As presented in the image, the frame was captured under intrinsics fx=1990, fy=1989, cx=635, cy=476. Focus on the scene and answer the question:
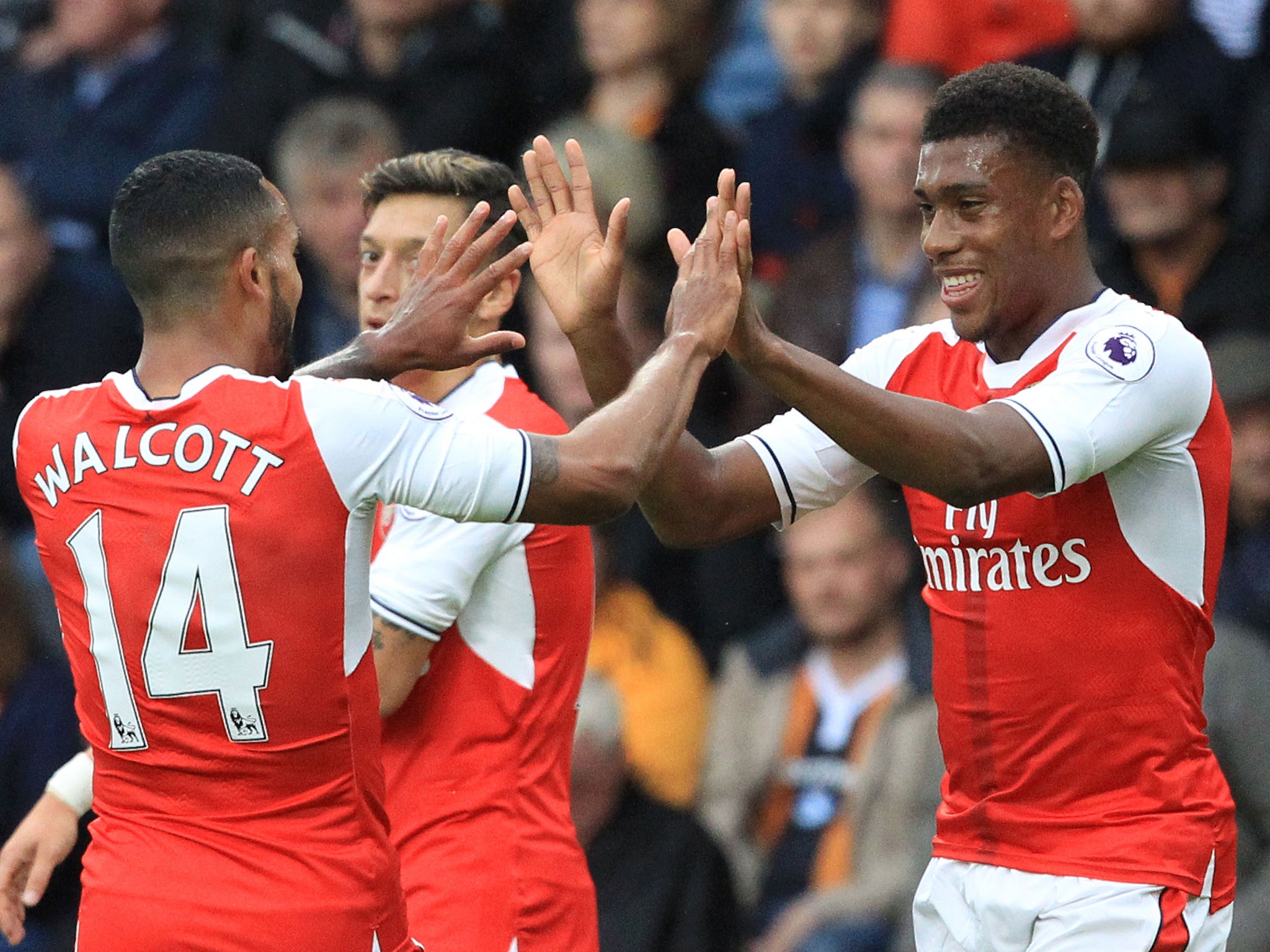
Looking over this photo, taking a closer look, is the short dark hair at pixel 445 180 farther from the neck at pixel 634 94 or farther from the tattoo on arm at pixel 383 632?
the neck at pixel 634 94

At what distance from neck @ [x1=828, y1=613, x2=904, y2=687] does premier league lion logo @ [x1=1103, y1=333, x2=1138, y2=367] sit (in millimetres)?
3128

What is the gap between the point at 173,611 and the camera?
373 centimetres

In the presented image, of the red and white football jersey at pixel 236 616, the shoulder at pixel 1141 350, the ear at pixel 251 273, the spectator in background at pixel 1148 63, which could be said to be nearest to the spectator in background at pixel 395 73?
the spectator in background at pixel 1148 63

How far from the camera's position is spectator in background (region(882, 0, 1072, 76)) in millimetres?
7820

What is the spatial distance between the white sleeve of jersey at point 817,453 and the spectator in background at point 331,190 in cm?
414

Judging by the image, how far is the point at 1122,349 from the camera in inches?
162

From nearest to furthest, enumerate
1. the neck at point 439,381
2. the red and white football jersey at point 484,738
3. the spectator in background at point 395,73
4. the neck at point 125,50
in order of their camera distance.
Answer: the red and white football jersey at point 484,738, the neck at point 439,381, the spectator in background at point 395,73, the neck at point 125,50

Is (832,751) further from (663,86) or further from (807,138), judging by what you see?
(663,86)

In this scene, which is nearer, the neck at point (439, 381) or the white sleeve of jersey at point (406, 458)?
the white sleeve of jersey at point (406, 458)

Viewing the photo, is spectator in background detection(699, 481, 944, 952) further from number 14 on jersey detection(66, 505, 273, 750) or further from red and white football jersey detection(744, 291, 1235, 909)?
number 14 on jersey detection(66, 505, 273, 750)

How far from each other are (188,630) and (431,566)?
2.87 ft

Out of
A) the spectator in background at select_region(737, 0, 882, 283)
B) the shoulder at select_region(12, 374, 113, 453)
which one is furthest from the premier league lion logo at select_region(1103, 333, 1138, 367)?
the spectator in background at select_region(737, 0, 882, 283)

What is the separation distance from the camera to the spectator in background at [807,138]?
328 inches

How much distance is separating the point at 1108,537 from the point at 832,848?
302 centimetres
